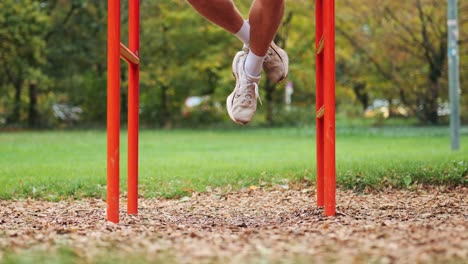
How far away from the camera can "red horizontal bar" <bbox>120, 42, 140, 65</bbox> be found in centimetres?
315

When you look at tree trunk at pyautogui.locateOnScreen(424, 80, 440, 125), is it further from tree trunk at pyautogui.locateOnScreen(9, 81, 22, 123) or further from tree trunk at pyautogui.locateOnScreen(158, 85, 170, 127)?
tree trunk at pyautogui.locateOnScreen(9, 81, 22, 123)

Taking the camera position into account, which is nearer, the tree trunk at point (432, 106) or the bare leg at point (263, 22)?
the bare leg at point (263, 22)

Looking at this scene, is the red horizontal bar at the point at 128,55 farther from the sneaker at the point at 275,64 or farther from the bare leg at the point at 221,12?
the sneaker at the point at 275,64

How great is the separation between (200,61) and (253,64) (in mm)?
19093

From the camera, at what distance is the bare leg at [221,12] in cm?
303

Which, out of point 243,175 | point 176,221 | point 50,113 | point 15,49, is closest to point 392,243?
point 176,221

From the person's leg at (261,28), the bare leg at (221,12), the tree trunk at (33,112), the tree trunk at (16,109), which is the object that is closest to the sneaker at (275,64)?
the person's leg at (261,28)

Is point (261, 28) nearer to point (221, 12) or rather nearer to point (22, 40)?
point (221, 12)

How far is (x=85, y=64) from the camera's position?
78.9 feet

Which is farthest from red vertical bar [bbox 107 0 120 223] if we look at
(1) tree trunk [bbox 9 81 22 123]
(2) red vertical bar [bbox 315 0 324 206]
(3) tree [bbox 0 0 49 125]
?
(1) tree trunk [bbox 9 81 22 123]

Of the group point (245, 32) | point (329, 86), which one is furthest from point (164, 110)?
point (329, 86)

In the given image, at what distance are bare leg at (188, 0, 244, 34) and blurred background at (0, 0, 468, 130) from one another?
1478cm

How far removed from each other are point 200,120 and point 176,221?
1980 centimetres

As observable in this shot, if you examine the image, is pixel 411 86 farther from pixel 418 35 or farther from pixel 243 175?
pixel 243 175
